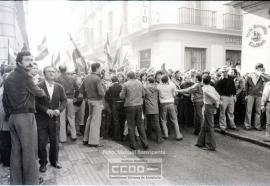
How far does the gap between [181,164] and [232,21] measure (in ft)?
39.1

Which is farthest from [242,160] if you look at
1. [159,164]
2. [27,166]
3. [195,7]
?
[195,7]

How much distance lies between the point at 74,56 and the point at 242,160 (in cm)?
570

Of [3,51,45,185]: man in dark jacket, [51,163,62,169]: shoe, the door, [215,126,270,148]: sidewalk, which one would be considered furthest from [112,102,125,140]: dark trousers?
the door

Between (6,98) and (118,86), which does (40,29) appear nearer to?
(118,86)

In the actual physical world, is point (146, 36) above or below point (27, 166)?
above

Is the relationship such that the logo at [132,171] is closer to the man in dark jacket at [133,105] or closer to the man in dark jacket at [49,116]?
the man in dark jacket at [49,116]

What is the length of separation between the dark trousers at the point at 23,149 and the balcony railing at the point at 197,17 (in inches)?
477

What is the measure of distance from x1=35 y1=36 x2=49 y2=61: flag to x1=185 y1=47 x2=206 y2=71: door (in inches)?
404

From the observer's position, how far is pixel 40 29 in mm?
6340

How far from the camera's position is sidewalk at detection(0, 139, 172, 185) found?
4.16 m

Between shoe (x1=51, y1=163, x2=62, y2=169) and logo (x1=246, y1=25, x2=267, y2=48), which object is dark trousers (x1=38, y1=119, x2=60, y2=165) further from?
logo (x1=246, y1=25, x2=267, y2=48)

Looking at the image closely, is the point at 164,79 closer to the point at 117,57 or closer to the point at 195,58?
the point at 117,57

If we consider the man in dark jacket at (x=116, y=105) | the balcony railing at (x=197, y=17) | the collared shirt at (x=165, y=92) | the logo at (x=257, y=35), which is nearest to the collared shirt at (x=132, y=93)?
the man in dark jacket at (x=116, y=105)

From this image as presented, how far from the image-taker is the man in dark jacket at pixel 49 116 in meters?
4.46
